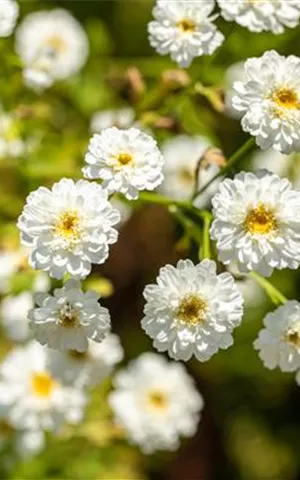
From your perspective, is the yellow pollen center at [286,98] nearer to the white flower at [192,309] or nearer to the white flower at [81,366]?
the white flower at [192,309]

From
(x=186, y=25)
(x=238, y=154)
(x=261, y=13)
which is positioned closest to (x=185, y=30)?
(x=186, y=25)

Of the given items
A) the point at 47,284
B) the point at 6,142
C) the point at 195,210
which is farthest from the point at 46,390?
the point at 195,210

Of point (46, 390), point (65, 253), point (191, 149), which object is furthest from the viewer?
point (191, 149)

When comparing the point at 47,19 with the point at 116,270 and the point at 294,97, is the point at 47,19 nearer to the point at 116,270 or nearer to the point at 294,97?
the point at 116,270

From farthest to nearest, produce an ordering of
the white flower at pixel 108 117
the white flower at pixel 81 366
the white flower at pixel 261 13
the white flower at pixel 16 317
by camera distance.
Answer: the white flower at pixel 108 117 → the white flower at pixel 16 317 → the white flower at pixel 81 366 → the white flower at pixel 261 13

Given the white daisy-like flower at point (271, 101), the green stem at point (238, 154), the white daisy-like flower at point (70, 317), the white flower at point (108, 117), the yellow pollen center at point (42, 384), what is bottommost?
the yellow pollen center at point (42, 384)

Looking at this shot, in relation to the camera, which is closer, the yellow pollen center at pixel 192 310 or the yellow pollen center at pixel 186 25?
the yellow pollen center at pixel 192 310

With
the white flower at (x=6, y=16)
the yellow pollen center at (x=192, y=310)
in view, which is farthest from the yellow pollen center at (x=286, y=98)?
the white flower at (x=6, y=16)
